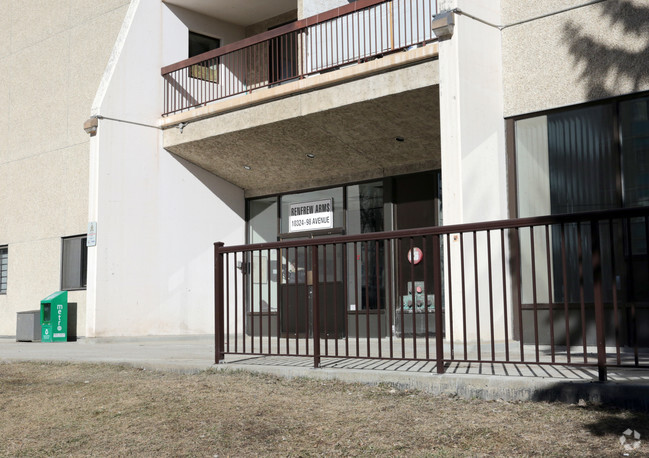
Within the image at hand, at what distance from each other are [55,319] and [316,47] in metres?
7.92

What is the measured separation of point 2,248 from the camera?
18766mm

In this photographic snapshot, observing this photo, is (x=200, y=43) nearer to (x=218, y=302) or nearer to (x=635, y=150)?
(x=218, y=302)

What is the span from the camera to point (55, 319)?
51.8 feet

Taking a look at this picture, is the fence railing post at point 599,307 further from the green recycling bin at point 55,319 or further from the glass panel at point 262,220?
the green recycling bin at point 55,319

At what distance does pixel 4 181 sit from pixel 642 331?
50.0 feet

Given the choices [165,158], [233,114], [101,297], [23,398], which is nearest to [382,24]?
[233,114]

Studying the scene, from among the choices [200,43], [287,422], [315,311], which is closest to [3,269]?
[200,43]

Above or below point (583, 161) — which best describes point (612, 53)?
above

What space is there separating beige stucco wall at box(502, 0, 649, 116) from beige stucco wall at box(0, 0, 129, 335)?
29.8 feet

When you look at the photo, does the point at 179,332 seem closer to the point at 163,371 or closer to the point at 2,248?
the point at 2,248

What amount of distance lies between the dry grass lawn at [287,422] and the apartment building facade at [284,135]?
2440 millimetres

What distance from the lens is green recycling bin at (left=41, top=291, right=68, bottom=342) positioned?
15.8 m

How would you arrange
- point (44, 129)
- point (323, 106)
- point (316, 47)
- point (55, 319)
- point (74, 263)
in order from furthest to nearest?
point (44, 129) → point (74, 263) → point (55, 319) → point (316, 47) → point (323, 106)

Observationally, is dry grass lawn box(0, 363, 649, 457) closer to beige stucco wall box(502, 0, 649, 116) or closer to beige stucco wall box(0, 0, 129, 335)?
beige stucco wall box(502, 0, 649, 116)
